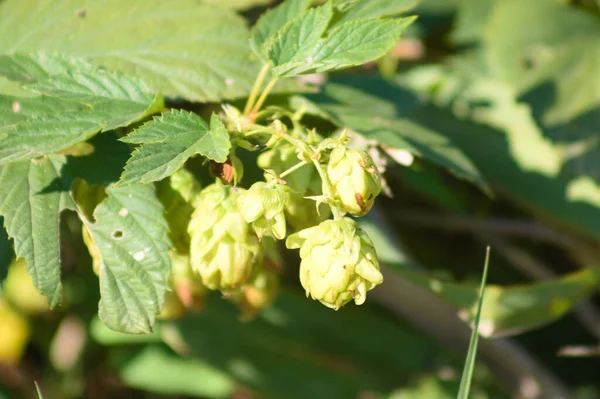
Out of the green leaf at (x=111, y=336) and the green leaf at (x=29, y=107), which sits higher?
the green leaf at (x=29, y=107)

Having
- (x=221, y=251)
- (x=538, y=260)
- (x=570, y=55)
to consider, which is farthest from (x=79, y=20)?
(x=538, y=260)

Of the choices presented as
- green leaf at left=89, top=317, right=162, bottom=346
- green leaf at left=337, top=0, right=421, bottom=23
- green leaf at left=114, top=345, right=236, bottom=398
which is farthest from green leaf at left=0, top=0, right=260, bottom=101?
green leaf at left=114, top=345, right=236, bottom=398

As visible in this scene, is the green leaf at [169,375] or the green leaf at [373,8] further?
the green leaf at [169,375]

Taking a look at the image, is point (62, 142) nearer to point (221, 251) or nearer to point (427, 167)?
point (221, 251)

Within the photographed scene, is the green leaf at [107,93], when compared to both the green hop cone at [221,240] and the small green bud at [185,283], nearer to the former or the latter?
the green hop cone at [221,240]

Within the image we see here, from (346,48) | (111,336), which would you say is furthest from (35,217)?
(111,336)

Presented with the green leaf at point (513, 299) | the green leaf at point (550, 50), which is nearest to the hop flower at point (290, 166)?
the green leaf at point (513, 299)
